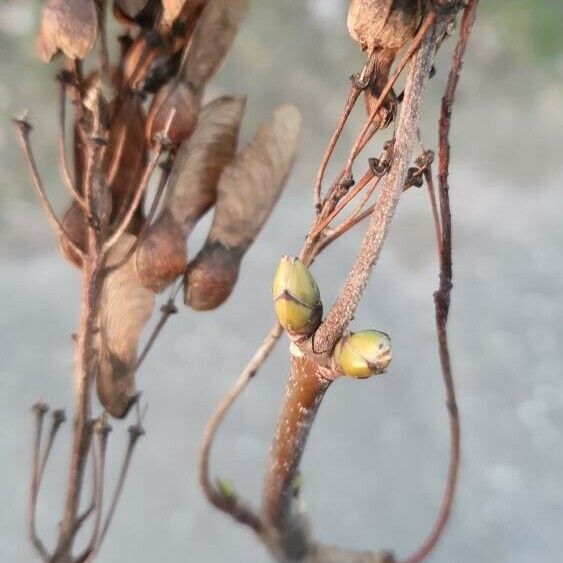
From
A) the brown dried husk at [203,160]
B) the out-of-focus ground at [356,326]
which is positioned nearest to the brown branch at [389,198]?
the brown dried husk at [203,160]

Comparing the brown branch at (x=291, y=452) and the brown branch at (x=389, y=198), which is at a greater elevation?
the brown branch at (x=389, y=198)

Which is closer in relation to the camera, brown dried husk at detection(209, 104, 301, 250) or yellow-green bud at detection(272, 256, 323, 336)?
yellow-green bud at detection(272, 256, 323, 336)

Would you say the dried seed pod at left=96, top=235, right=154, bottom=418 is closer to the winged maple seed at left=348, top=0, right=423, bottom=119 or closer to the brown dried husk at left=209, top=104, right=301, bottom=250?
the brown dried husk at left=209, top=104, right=301, bottom=250

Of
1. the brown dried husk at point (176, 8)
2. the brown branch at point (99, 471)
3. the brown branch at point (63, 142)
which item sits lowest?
the brown branch at point (99, 471)

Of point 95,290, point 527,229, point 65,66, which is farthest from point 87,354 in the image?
point 527,229

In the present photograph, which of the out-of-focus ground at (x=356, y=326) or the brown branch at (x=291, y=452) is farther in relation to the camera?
the out-of-focus ground at (x=356, y=326)

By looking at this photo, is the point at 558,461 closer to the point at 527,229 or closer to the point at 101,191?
the point at 527,229

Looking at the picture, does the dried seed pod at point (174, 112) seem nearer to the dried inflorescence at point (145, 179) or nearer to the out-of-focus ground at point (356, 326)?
the dried inflorescence at point (145, 179)

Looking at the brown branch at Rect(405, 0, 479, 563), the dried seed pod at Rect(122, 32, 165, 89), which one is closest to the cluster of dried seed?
the dried seed pod at Rect(122, 32, 165, 89)
